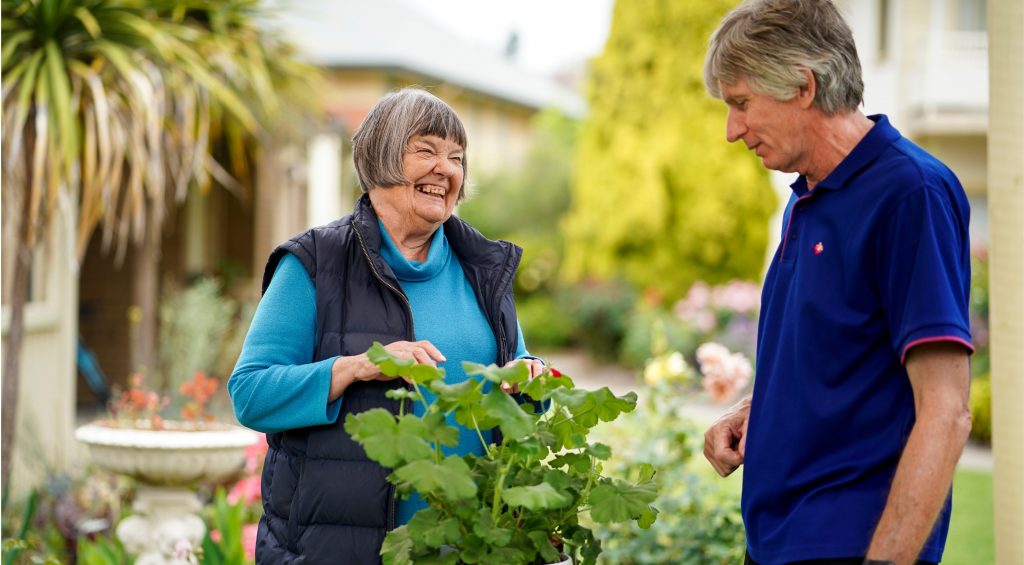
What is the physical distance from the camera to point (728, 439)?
2082 millimetres

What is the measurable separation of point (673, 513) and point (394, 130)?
8.88 ft

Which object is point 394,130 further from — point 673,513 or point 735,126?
point 673,513

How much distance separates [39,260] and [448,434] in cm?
584

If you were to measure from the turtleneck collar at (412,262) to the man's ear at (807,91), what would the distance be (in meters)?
0.79

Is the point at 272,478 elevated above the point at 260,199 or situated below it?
below

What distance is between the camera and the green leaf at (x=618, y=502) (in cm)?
181

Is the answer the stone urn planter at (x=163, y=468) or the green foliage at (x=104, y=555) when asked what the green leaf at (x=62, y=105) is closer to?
the stone urn planter at (x=163, y=468)

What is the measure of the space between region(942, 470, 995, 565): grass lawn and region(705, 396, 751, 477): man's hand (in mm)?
3815

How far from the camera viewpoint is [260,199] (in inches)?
443

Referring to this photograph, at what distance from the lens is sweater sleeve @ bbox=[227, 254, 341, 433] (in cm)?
201

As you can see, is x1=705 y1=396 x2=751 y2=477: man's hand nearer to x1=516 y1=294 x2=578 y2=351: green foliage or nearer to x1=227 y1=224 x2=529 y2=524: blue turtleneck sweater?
x1=227 y1=224 x2=529 y2=524: blue turtleneck sweater

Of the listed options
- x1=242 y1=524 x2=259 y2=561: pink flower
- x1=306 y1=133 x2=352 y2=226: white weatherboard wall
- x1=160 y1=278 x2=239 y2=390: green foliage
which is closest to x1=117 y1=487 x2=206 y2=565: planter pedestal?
x1=242 y1=524 x2=259 y2=561: pink flower

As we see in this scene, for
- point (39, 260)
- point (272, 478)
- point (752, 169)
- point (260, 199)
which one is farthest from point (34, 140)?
point (752, 169)

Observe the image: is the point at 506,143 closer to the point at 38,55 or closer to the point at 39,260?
the point at 39,260
